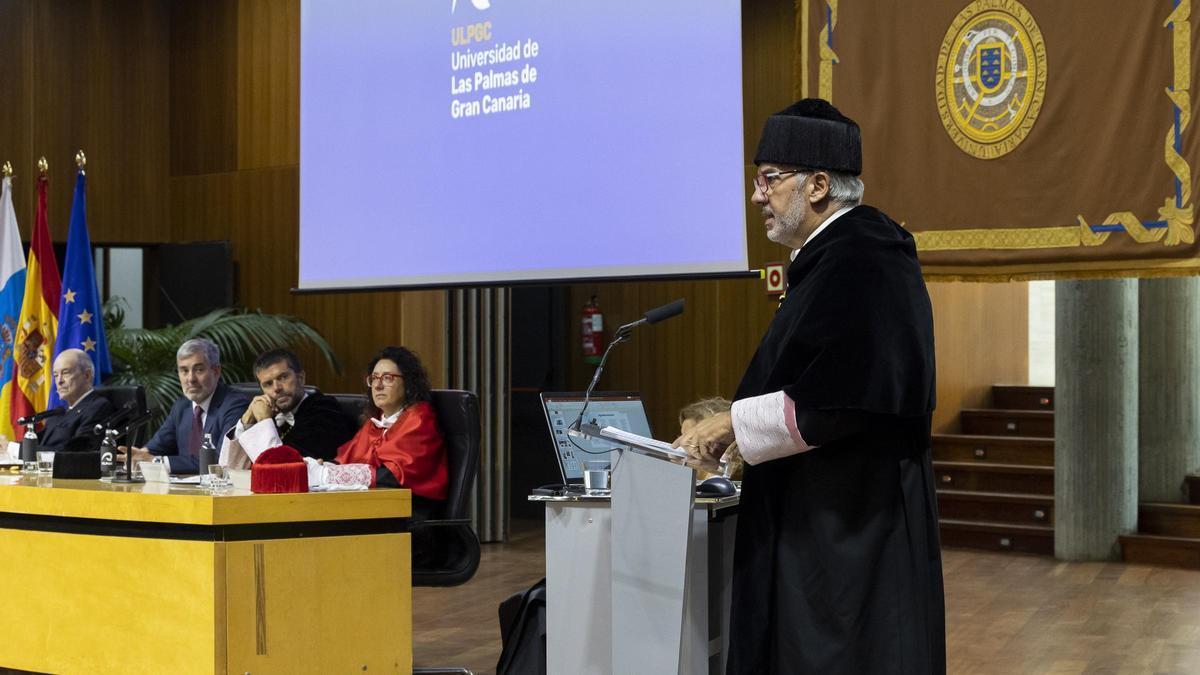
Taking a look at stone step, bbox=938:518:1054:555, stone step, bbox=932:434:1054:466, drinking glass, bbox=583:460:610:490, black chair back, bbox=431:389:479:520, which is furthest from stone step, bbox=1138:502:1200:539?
drinking glass, bbox=583:460:610:490

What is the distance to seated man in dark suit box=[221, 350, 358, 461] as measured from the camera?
4711 millimetres

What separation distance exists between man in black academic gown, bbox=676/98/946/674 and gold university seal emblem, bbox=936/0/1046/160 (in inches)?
161

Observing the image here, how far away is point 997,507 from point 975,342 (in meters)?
2.27

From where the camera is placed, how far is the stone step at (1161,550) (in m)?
7.98

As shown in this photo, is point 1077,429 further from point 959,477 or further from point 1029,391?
point 1029,391

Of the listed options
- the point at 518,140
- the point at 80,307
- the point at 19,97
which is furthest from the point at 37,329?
the point at 518,140

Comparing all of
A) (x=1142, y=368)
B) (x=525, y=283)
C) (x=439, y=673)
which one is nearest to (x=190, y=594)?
(x=439, y=673)

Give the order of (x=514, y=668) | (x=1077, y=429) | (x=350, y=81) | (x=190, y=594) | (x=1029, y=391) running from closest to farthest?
(x=190, y=594) < (x=514, y=668) < (x=350, y=81) < (x=1077, y=429) < (x=1029, y=391)

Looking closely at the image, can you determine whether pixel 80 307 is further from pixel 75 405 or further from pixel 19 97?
pixel 19 97

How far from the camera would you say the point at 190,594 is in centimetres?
345

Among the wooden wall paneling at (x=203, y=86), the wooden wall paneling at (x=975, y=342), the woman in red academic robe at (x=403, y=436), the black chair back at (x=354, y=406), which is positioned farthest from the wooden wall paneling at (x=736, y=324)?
the woman in red academic robe at (x=403, y=436)

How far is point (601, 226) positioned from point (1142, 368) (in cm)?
506

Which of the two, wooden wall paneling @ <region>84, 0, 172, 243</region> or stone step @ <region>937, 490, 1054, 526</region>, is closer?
stone step @ <region>937, 490, 1054, 526</region>

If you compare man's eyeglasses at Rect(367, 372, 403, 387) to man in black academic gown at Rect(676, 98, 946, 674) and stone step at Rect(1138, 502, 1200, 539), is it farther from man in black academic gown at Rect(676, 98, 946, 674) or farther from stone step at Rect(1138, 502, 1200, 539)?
stone step at Rect(1138, 502, 1200, 539)
